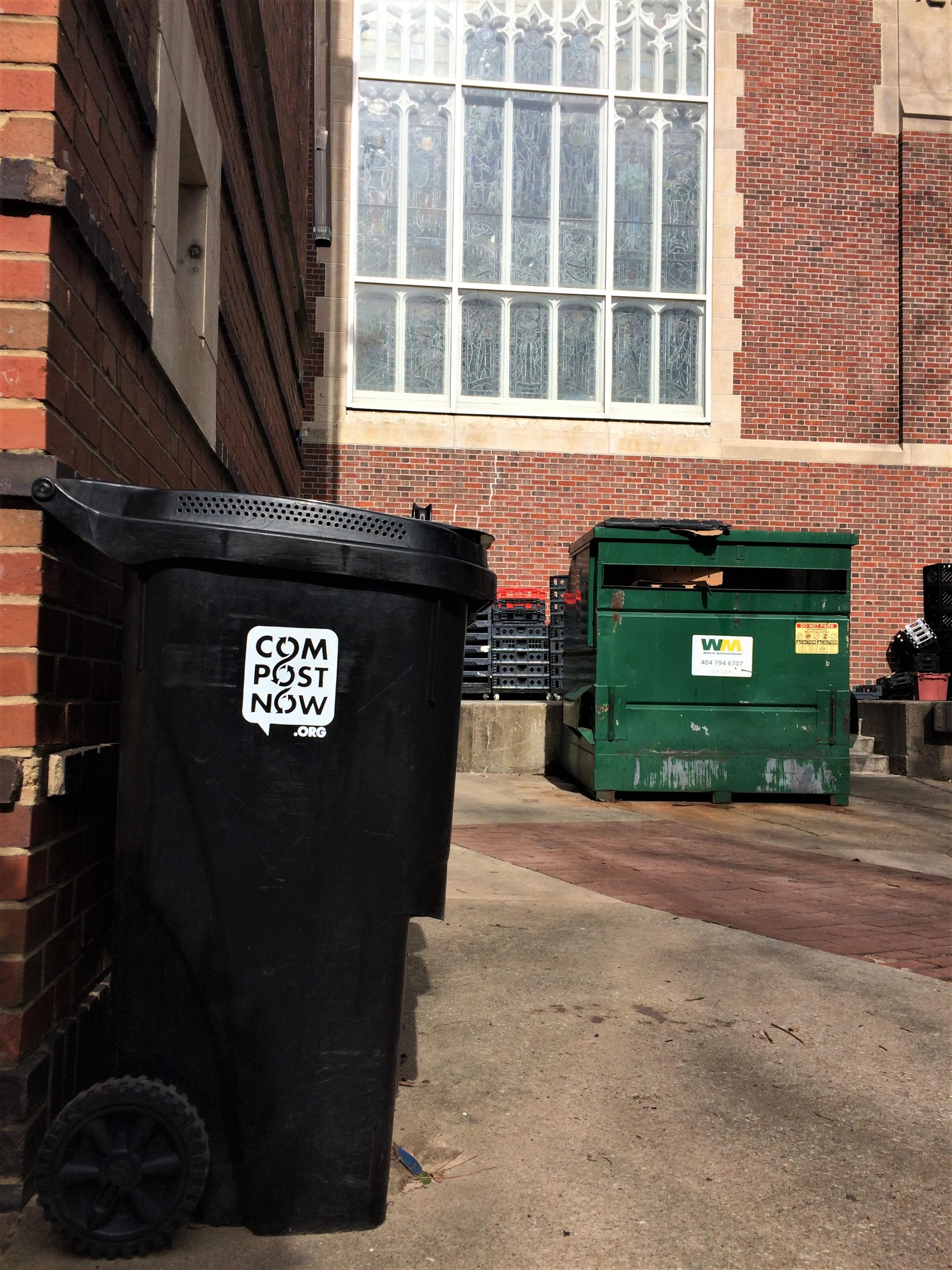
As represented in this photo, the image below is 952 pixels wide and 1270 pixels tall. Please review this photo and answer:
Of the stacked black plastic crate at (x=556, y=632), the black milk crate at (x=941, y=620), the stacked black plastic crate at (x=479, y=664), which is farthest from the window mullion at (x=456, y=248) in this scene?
the black milk crate at (x=941, y=620)

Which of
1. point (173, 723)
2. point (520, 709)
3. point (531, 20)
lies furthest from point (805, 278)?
point (173, 723)

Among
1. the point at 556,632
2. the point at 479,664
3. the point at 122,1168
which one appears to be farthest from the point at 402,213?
the point at 122,1168

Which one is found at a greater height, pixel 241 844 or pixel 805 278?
pixel 805 278

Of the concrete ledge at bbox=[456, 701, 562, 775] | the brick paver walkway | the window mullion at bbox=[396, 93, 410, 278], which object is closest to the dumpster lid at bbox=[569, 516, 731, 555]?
the brick paver walkway

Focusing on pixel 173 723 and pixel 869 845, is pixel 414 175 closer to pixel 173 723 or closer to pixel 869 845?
pixel 869 845

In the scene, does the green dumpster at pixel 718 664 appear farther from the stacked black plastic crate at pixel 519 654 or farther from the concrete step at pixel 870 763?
the stacked black plastic crate at pixel 519 654

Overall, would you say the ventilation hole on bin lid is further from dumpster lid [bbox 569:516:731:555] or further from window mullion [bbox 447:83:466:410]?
window mullion [bbox 447:83:466:410]

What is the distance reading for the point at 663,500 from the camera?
14.2 metres

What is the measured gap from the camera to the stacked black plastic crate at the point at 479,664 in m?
11.0

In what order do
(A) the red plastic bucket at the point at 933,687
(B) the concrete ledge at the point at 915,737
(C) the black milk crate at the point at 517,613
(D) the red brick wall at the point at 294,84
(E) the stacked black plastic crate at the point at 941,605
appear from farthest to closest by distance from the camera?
(E) the stacked black plastic crate at the point at 941,605 < (A) the red plastic bucket at the point at 933,687 < (C) the black milk crate at the point at 517,613 < (B) the concrete ledge at the point at 915,737 < (D) the red brick wall at the point at 294,84

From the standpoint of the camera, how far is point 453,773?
7.45 ft

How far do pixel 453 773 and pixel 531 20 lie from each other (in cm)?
1483

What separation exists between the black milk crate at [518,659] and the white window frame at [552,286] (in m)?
4.05

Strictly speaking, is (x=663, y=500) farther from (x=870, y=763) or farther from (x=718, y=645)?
(x=718, y=645)
